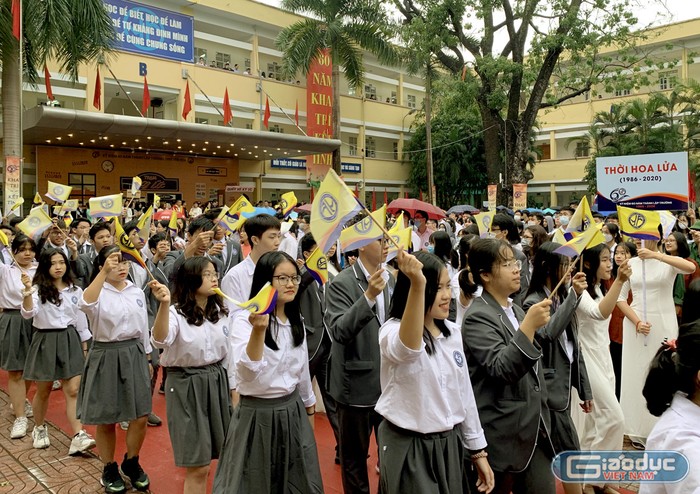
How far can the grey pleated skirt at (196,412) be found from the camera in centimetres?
340

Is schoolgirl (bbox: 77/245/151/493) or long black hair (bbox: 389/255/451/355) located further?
schoolgirl (bbox: 77/245/151/493)

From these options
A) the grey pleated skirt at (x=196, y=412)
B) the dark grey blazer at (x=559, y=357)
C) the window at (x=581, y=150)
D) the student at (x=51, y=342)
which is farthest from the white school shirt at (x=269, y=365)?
the window at (x=581, y=150)

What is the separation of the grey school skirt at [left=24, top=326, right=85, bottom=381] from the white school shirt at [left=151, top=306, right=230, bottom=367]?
177 cm

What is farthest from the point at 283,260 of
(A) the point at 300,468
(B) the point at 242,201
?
(B) the point at 242,201

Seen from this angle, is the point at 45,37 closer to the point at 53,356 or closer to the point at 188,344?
the point at 53,356

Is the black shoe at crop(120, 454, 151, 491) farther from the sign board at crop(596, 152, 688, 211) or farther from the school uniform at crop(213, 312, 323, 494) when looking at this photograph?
the sign board at crop(596, 152, 688, 211)

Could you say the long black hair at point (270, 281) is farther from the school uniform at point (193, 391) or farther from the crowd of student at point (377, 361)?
the school uniform at point (193, 391)

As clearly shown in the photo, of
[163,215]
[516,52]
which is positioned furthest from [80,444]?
[516,52]

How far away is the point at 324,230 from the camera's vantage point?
9.53ft

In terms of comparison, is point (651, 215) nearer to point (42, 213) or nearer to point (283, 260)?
point (283, 260)

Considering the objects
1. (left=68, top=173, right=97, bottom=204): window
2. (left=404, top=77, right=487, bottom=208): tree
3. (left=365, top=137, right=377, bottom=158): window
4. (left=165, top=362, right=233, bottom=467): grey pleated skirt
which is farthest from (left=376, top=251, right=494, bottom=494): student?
(left=365, top=137, right=377, bottom=158): window

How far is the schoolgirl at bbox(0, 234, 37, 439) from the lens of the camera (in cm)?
518

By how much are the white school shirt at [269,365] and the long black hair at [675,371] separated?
163 cm

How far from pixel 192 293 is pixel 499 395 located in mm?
1942
